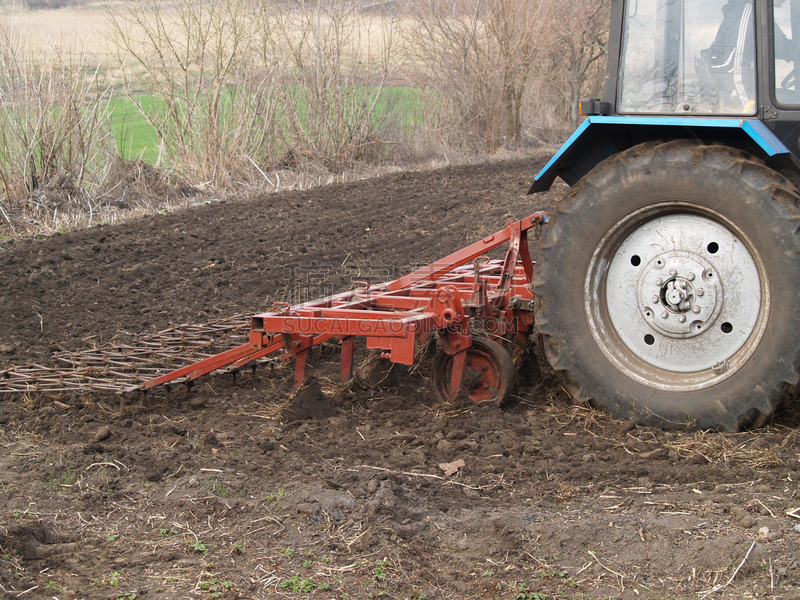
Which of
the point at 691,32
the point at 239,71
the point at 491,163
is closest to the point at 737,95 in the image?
the point at 691,32

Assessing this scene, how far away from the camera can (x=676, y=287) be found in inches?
128

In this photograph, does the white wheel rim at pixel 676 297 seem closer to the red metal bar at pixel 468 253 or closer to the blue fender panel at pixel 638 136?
the blue fender panel at pixel 638 136

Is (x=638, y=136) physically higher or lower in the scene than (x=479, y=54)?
lower

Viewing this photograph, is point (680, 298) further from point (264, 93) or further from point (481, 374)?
point (264, 93)

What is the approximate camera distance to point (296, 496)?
2.82 metres

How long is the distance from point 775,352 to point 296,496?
1.99 m

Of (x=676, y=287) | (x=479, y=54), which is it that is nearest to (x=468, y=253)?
(x=676, y=287)

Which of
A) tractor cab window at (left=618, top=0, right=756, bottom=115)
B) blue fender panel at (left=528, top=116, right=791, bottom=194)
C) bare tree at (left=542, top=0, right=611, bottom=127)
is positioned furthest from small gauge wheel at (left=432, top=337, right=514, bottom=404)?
bare tree at (left=542, top=0, right=611, bottom=127)

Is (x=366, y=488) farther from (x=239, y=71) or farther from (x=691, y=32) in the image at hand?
(x=239, y=71)

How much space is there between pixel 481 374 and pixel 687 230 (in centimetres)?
127

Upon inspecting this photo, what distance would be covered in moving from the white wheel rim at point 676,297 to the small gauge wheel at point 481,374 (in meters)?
0.56

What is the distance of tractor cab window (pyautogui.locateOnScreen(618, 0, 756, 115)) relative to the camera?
3223 mm

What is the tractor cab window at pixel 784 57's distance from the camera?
10.3 ft

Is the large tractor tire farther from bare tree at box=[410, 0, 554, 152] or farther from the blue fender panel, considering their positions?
bare tree at box=[410, 0, 554, 152]
